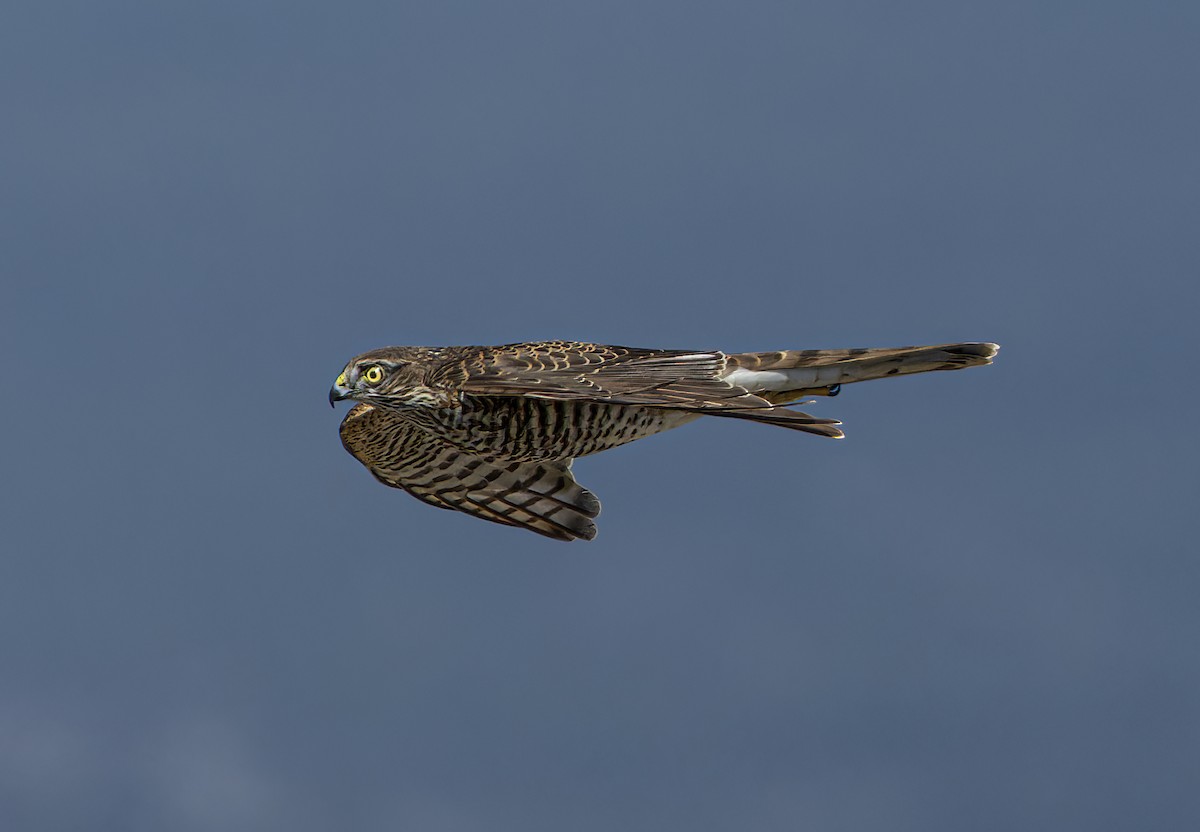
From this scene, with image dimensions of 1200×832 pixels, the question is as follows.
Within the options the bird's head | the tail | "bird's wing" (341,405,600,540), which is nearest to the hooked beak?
the bird's head

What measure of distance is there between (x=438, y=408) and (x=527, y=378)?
0.93 meters

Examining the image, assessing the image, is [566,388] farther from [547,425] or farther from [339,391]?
[339,391]

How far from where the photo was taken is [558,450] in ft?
53.4

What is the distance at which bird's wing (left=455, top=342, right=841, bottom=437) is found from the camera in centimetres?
1457

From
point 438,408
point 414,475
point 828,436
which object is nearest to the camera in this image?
point 828,436

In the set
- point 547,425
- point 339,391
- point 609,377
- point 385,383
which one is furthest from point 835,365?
point 339,391

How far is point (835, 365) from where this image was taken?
16.0 meters

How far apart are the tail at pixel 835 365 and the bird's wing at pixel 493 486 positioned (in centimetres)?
268

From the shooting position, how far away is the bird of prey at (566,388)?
1484 centimetres

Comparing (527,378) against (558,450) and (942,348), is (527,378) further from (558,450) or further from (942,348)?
(942,348)

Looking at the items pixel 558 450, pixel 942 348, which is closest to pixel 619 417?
pixel 558 450

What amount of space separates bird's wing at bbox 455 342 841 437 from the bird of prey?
0.04 ft

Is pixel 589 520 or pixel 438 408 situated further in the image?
pixel 589 520

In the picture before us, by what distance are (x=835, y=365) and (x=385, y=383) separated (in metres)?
3.85
